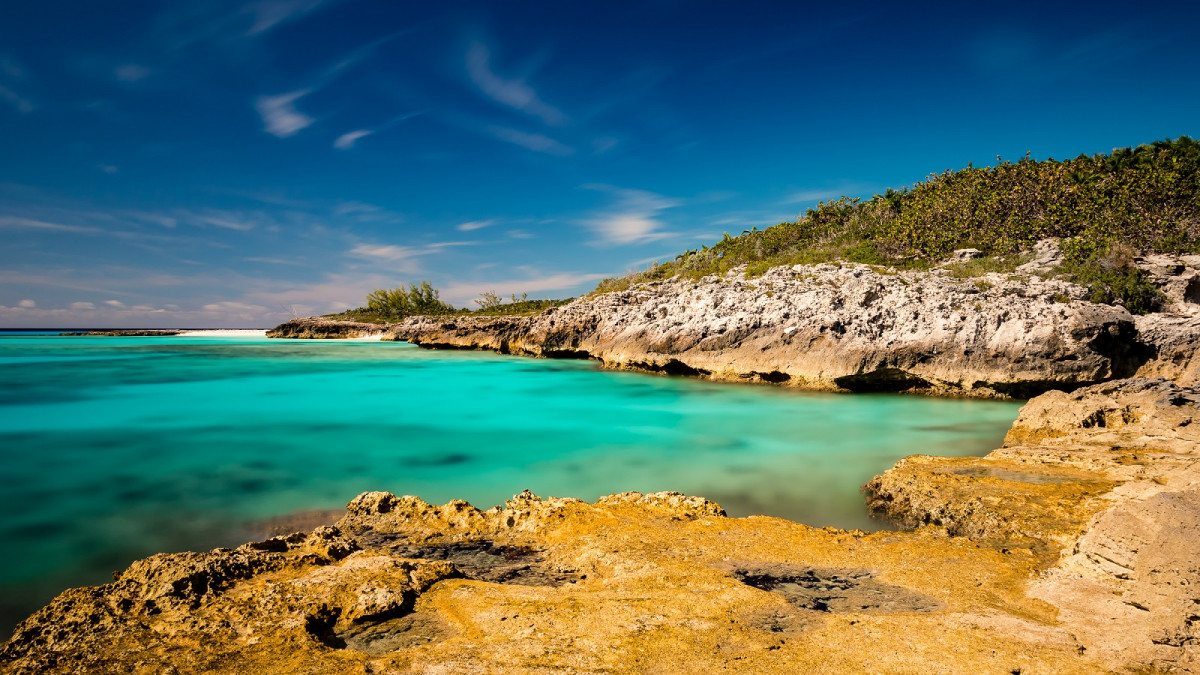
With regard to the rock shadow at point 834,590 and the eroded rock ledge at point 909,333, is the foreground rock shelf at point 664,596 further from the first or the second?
the eroded rock ledge at point 909,333

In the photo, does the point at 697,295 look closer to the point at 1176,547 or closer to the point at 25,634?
the point at 1176,547

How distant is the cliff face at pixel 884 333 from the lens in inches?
514

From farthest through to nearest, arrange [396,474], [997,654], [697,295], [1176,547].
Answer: [697,295] → [396,474] → [1176,547] → [997,654]

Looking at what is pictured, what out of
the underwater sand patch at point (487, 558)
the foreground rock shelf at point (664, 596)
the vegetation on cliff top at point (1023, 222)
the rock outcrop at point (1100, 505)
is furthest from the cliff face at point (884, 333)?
the underwater sand patch at point (487, 558)

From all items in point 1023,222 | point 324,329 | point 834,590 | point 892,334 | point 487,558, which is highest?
point 1023,222

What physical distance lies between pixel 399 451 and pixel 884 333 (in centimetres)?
1251

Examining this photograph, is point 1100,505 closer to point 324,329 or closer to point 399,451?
point 399,451

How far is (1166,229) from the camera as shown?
20.4m

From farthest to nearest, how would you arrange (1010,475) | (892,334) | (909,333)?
(892,334) → (909,333) → (1010,475)

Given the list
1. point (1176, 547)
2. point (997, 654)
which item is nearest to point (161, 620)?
point (997, 654)

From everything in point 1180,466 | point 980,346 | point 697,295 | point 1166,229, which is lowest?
point 1180,466

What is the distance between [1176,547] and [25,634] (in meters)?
6.42

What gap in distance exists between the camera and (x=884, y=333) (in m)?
14.6

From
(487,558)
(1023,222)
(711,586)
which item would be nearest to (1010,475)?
(711,586)
